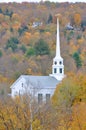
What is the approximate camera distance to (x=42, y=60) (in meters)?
101

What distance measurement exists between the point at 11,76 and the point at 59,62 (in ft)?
46.4

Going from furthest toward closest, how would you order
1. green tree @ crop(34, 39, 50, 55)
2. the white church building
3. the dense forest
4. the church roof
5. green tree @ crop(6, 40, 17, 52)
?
green tree @ crop(6, 40, 17, 52) < green tree @ crop(34, 39, 50, 55) < the church roof < the white church building < the dense forest

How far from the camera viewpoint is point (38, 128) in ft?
138

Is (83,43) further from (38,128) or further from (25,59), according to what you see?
(38,128)

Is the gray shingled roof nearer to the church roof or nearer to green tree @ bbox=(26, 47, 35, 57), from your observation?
the church roof

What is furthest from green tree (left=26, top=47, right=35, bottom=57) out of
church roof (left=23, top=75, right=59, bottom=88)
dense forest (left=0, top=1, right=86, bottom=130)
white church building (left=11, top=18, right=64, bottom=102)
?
church roof (left=23, top=75, right=59, bottom=88)

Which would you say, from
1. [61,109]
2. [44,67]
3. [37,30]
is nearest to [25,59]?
[44,67]

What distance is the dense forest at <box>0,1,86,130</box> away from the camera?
4488 cm

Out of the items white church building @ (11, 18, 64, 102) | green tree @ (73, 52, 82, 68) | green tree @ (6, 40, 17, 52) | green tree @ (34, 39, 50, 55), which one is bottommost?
white church building @ (11, 18, 64, 102)

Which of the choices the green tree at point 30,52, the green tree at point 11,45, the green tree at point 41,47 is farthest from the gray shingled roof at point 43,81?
the green tree at point 11,45

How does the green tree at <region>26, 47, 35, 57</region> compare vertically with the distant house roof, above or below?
above

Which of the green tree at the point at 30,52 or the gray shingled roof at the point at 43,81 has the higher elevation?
the green tree at the point at 30,52

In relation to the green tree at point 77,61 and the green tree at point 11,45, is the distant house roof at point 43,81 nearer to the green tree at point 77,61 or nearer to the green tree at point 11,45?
the green tree at point 77,61

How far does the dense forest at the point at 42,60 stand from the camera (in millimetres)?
44875
